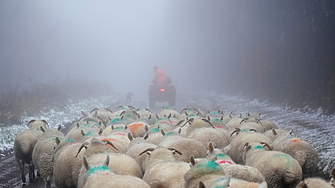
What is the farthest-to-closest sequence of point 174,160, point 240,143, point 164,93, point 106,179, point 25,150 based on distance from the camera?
point 164,93 → point 25,150 → point 240,143 → point 174,160 → point 106,179

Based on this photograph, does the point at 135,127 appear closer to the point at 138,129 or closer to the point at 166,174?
the point at 138,129

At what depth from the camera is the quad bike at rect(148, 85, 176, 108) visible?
1852 cm

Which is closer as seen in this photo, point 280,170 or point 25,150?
point 280,170

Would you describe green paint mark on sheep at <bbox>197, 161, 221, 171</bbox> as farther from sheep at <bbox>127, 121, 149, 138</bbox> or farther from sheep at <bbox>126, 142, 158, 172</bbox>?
sheep at <bbox>127, 121, 149, 138</bbox>

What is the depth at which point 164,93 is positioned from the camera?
18547mm

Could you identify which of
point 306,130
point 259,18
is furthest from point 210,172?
point 259,18

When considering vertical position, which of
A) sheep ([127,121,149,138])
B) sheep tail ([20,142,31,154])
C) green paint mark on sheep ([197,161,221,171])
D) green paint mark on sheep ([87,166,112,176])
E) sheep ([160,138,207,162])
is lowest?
sheep tail ([20,142,31,154])

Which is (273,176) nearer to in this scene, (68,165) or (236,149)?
(236,149)

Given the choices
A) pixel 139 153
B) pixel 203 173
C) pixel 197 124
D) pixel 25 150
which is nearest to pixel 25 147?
pixel 25 150

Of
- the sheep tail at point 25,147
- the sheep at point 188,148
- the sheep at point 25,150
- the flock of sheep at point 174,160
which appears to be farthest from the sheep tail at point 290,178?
the sheep tail at point 25,147

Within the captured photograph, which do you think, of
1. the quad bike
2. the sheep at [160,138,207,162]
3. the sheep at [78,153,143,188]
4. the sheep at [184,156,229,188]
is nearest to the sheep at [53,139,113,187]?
the sheep at [78,153,143,188]

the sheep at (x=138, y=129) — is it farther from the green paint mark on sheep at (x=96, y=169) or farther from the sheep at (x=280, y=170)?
the green paint mark on sheep at (x=96, y=169)

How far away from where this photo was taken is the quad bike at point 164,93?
60.7 feet

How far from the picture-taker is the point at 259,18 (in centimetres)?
2122
